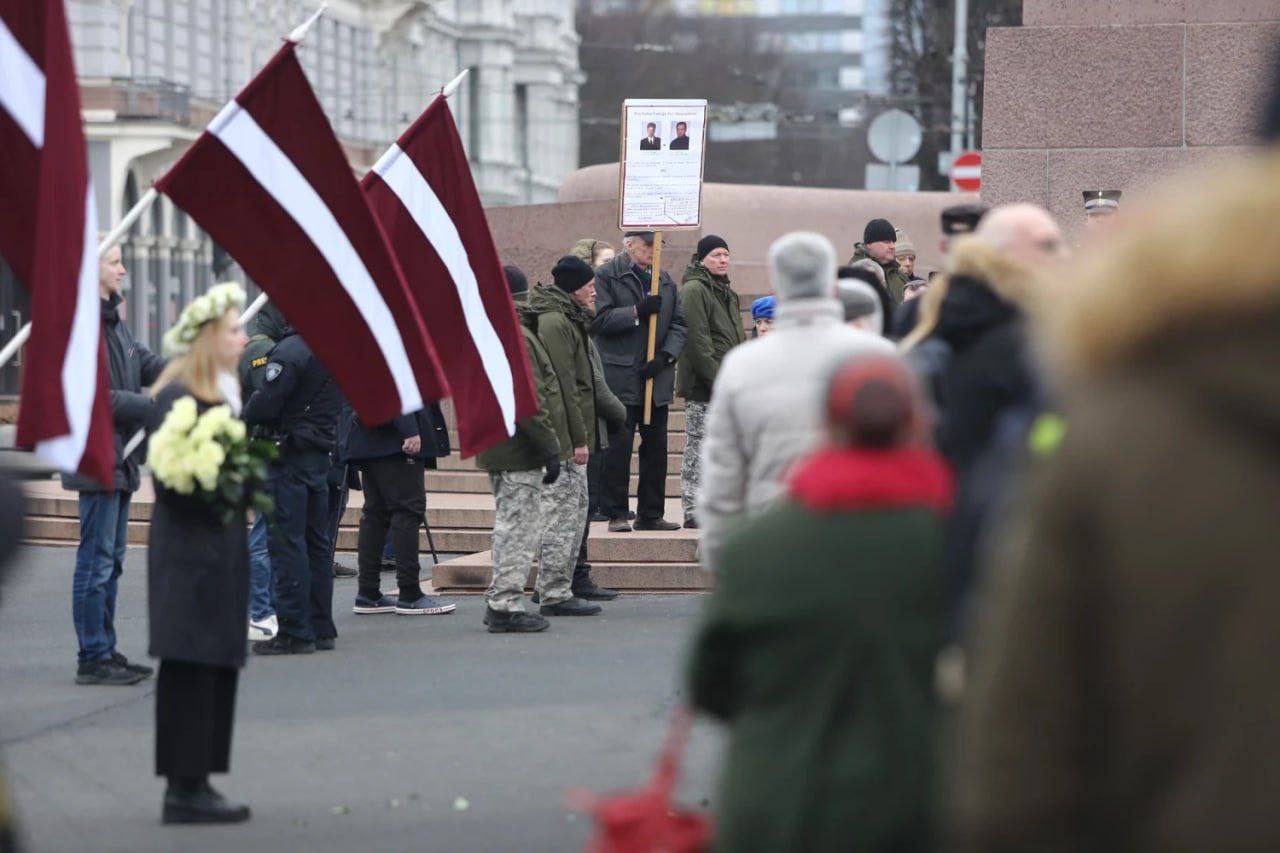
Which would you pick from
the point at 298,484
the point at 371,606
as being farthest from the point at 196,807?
the point at 371,606

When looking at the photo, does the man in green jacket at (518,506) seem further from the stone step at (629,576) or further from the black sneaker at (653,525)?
the black sneaker at (653,525)

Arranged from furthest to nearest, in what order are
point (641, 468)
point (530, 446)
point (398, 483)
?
point (641, 468), point (398, 483), point (530, 446)

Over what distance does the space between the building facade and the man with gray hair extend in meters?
29.8

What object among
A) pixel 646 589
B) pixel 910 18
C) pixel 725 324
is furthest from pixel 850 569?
pixel 910 18

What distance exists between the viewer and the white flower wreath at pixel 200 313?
22.9ft

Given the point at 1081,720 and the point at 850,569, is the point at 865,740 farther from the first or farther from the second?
the point at 1081,720

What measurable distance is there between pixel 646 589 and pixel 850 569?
8.98 metres

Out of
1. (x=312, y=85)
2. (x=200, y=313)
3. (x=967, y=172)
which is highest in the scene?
(x=312, y=85)

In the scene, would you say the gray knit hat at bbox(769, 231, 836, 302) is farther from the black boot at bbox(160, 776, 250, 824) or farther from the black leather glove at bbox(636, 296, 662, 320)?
the black leather glove at bbox(636, 296, 662, 320)

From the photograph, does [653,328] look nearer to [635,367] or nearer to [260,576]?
[635,367]

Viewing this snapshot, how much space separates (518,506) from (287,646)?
138cm

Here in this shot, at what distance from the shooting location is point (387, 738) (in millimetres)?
7812

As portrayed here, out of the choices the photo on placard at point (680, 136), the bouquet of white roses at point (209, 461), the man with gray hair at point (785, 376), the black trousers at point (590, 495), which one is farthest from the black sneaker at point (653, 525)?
the man with gray hair at point (785, 376)

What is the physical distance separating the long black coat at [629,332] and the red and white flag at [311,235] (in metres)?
4.84
